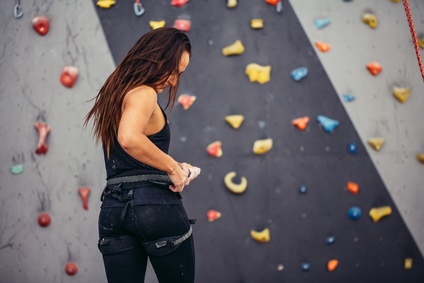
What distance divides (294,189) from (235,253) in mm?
444

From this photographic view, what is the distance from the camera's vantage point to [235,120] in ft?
9.30

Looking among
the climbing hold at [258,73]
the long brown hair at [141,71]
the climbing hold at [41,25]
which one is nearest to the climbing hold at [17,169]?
the climbing hold at [41,25]

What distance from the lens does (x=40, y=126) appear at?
281cm

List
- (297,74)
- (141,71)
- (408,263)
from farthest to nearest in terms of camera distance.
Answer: (408,263) → (297,74) → (141,71)

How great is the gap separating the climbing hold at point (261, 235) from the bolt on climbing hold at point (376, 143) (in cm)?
73

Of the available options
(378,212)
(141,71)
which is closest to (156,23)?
(141,71)

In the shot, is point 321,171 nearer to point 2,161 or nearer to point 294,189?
point 294,189

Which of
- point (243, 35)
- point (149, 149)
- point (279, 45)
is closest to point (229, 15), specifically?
point (243, 35)

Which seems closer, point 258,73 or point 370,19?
point 258,73

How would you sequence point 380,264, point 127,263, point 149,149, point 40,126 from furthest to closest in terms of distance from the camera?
point 380,264, point 40,126, point 127,263, point 149,149

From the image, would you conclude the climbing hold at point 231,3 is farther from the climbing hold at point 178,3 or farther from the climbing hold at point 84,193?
the climbing hold at point 84,193

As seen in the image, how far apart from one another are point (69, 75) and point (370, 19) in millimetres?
1600

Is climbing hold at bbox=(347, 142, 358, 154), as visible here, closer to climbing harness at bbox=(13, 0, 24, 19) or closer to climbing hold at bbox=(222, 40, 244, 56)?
climbing hold at bbox=(222, 40, 244, 56)

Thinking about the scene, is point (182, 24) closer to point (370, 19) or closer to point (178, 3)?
point (178, 3)
